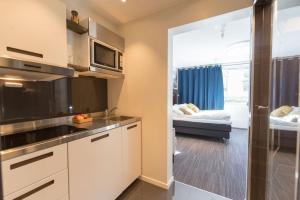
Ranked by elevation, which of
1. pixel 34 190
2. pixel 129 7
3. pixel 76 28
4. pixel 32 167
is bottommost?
pixel 34 190

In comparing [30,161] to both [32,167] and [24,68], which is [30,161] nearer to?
[32,167]

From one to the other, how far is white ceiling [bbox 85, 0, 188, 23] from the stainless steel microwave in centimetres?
48

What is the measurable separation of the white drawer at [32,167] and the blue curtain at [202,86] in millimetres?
5773

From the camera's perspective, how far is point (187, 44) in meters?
3.88

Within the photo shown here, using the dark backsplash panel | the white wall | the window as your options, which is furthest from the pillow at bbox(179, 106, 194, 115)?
the dark backsplash panel

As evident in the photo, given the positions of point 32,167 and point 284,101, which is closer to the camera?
point 32,167

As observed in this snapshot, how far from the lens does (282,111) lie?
1.31m

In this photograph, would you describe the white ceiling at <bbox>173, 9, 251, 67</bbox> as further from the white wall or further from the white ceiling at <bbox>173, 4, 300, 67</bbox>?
the white wall

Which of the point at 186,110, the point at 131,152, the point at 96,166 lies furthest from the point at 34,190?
the point at 186,110

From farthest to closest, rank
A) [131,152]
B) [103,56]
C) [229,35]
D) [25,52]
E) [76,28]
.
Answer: [229,35], [131,152], [103,56], [76,28], [25,52]

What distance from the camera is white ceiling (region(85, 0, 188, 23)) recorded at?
1887mm

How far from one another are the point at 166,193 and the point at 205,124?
2.63 m

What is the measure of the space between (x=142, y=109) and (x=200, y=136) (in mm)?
2952

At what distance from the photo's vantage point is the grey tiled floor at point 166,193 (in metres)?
1.94
